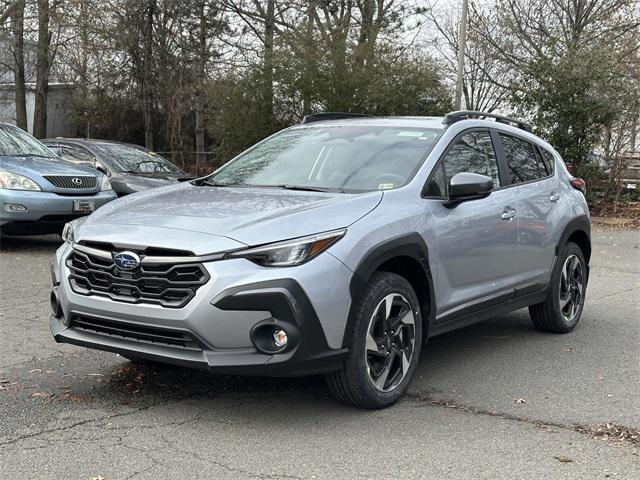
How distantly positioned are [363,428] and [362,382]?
24cm

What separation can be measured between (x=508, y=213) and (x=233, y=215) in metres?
2.27

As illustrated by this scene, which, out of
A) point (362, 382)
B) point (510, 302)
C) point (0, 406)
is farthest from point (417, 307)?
point (0, 406)

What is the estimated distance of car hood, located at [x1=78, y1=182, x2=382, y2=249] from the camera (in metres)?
3.91

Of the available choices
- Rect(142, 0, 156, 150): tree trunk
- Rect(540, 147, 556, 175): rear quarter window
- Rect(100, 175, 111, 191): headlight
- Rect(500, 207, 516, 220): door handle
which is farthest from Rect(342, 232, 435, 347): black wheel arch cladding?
Rect(142, 0, 156, 150): tree trunk

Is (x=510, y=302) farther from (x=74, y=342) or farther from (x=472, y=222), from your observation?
(x=74, y=342)

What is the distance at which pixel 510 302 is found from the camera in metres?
5.58

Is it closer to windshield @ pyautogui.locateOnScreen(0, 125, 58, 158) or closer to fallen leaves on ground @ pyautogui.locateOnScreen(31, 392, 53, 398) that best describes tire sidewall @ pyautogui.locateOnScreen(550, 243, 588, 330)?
fallen leaves on ground @ pyautogui.locateOnScreen(31, 392, 53, 398)

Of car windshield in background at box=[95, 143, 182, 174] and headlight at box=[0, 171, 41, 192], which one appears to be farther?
car windshield in background at box=[95, 143, 182, 174]

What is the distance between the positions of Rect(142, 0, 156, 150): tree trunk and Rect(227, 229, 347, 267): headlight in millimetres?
22805

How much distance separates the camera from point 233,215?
13.5 feet

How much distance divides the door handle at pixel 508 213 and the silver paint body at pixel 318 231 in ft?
0.11

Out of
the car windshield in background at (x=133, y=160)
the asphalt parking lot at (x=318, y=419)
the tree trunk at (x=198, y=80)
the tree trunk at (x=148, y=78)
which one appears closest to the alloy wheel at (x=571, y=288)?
the asphalt parking lot at (x=318, y=419)

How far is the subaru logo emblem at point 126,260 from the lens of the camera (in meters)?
3.91

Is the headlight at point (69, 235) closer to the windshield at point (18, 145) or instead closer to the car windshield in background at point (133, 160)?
the windshield at point (18, 145)
